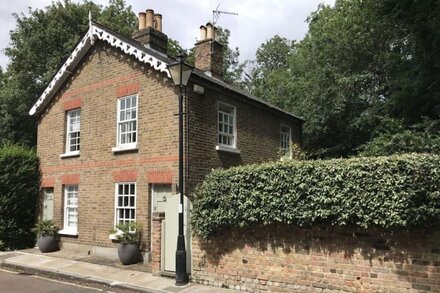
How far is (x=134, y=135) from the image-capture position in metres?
15.1

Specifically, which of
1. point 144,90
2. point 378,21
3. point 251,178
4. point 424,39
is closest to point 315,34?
point 378,21

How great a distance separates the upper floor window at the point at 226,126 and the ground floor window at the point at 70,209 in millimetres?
6187

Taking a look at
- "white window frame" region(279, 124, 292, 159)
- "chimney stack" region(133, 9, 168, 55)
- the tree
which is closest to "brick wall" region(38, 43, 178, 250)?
"chimney stack" region(133, 9, 168, 55)

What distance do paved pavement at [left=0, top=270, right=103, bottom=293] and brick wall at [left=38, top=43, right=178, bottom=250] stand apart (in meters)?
3.02

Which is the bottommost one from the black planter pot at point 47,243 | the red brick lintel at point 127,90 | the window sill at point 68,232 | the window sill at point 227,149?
the black planter pot at point 47,243

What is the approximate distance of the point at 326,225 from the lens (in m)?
Result: 8.93

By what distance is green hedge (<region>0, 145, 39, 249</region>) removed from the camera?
682 inches

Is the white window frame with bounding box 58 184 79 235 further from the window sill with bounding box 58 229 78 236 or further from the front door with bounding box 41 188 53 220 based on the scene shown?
the front door with bounding box 41 188 53 220

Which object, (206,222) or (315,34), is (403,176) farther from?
(315,34)

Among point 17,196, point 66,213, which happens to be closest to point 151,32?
point 66,213

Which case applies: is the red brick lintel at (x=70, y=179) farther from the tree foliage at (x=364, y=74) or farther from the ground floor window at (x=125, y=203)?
the tree foliage at (x=364, y=74)

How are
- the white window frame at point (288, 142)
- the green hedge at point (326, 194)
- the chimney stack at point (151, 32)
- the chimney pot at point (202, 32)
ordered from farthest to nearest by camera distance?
the white window frame at point (288, 142)
the chimney pot at point (202, 32)
the chimney stack at point (151, 32)
the green hedge at point (326, 194)

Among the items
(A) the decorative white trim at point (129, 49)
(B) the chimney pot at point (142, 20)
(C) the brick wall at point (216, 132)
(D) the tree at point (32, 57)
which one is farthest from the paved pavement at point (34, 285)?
(D) the tree at point (32, 57)

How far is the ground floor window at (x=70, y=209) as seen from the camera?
1678cm
